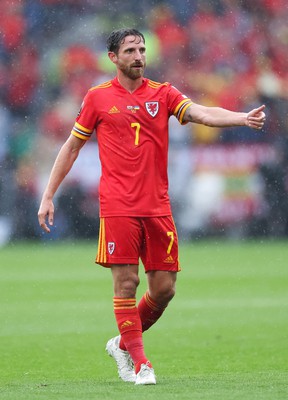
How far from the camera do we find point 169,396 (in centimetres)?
588

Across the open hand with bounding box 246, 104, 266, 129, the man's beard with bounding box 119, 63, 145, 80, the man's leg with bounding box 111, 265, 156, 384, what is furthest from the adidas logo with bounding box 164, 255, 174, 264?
the man's beard with bounding box 119, 63, 145, 80

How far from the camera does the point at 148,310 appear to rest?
285 inches

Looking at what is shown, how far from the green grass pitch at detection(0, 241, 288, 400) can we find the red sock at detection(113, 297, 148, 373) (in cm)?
22

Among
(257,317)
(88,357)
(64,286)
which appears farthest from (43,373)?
(64,286)

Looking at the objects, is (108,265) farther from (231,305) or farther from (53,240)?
(53,240)

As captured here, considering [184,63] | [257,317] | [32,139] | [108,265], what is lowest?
[257,317]

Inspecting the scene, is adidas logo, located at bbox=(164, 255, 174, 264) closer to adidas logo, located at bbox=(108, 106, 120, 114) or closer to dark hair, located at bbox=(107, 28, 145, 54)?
adidas logo, located at bbox=(108, 106, 120, 114)

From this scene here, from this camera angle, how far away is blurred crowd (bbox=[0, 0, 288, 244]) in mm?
23891

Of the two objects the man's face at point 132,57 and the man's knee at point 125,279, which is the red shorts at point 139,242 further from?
the man's face at point 132,57

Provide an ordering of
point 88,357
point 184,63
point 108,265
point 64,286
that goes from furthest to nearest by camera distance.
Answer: point 184,63 → point 64,286 → point 88,357 → point 108,265

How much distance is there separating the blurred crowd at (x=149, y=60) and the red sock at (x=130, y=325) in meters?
16.5

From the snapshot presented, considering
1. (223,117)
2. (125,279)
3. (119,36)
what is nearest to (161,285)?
(125,279)

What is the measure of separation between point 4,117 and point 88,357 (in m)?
15.9

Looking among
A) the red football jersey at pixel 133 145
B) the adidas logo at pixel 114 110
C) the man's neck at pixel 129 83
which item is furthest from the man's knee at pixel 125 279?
the man's neck at pixel 129 83
